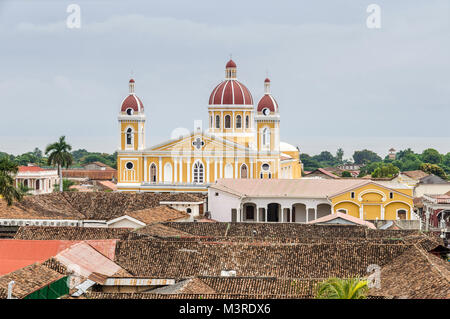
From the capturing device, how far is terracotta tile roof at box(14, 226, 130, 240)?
30781 millimetres

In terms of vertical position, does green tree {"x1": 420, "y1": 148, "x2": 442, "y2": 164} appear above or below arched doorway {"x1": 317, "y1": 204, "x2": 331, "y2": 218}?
above

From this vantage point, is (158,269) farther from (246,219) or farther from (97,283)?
(246,219)

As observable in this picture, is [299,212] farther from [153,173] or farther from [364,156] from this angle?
[364,156]

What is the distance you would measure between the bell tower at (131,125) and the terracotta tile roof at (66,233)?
26.5m

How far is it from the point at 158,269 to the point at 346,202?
22.4 m

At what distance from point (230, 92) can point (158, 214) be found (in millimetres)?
20580

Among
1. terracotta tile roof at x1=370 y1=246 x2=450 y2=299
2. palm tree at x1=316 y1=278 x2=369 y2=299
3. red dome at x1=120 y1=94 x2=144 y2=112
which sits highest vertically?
red dome at x1=120 y1=94 x2=144 y2=112

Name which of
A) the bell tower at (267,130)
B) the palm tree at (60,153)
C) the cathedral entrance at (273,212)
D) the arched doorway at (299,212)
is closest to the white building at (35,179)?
the palm tree at (60,153)

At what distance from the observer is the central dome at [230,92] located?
5919cm

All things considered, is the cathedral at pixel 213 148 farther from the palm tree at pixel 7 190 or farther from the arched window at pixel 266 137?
the palm tree at pixel 7 190

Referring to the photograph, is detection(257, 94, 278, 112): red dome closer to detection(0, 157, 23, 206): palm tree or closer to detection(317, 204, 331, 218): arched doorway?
detection(317, 204, 331, 218): arched doorway

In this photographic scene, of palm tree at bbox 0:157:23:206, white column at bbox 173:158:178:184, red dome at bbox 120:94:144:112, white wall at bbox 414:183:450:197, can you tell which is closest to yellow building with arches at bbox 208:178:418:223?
white column at bbox 173:158:178:184

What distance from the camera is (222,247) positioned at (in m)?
26.0
